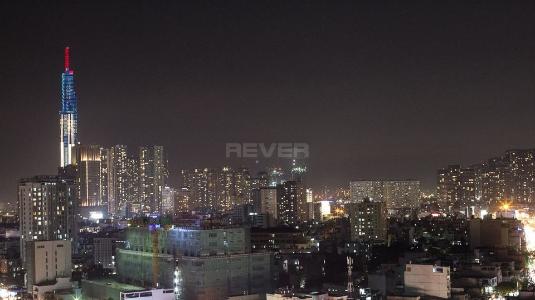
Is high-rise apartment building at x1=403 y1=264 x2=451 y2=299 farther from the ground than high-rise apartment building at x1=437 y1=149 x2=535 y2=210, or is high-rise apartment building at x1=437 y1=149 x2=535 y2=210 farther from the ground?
high-rise apartment building at x1=437 y1=149 x2=535 y2=210

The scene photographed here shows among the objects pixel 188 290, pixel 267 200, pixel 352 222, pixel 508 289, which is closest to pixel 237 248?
pixel 188 290

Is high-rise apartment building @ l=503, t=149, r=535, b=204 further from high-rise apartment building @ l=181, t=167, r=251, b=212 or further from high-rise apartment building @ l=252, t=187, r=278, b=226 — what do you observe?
high-rise apartment building @ l=181, t=167, r=251, b=212

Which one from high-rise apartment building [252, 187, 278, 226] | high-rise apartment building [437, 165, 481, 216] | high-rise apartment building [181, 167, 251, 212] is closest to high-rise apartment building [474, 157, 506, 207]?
high-rise apartment building [437, 165, 481, 216]

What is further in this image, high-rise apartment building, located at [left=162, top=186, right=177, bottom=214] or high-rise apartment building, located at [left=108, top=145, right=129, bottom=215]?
high-rise apartment building, located at [left=108, top=145, right=129, bottom=215]

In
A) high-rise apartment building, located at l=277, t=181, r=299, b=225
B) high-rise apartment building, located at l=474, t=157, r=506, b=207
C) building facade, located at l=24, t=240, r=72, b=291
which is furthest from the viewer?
high-rise apartment building, located at l=474, t=157, r=506, b=207

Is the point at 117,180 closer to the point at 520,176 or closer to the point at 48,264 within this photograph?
the point at 520,176

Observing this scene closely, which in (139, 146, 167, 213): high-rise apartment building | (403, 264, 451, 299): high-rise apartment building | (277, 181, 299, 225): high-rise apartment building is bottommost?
(403, 264, 451, 299): high-rise apartment building
